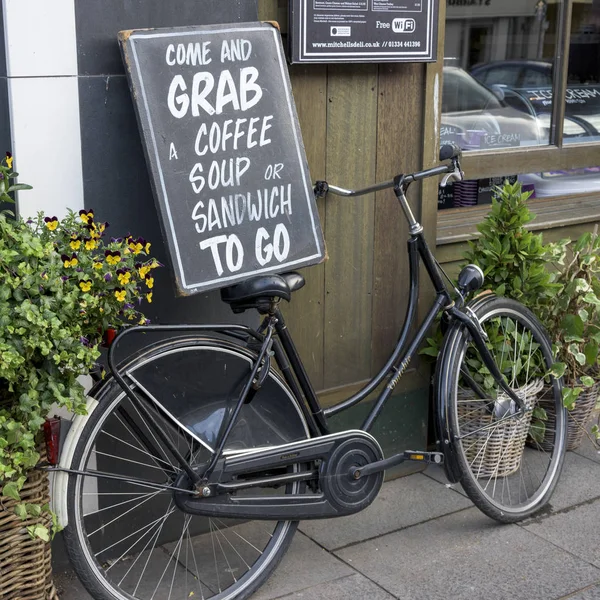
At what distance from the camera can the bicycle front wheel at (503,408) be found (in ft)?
12.3

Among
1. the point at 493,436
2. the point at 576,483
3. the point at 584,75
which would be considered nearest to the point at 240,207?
the point at 493,436

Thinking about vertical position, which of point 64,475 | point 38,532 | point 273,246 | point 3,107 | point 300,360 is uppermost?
point 3,107

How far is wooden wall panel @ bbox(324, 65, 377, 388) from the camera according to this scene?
12.6 ft

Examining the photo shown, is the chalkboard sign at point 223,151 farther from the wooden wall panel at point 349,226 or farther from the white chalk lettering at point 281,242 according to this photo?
the wooden wall panel at point 349,226

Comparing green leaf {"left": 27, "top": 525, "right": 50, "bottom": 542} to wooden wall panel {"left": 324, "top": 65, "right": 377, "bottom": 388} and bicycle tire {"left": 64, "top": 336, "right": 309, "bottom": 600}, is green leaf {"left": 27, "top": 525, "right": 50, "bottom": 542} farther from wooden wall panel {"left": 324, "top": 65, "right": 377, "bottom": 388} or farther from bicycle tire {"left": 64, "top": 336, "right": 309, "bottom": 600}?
wooden wall panel {"left": 324, "top": 65, "right": 377, "bottom": 388}

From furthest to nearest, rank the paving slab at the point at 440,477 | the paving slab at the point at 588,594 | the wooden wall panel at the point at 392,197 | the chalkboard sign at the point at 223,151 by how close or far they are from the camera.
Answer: the paving slab at the point at 440,477, the wooden wall panel at the point at 392,197, the paving slab at the point at 588,594, the chalkboard sign at the point at 223,151

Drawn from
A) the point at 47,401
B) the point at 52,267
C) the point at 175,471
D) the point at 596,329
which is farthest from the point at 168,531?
the point at 596,329

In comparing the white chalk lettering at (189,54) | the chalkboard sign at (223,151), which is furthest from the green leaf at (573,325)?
the white chalk lettering at (189,54)

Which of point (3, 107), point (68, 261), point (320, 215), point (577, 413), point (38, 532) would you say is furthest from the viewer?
point (577, 413)

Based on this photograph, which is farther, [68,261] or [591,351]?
[591,351]

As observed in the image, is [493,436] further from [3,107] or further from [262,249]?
[3,107]

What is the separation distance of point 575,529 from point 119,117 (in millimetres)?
2389

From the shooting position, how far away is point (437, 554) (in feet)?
12.0

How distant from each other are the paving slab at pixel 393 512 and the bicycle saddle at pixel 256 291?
1091mm
